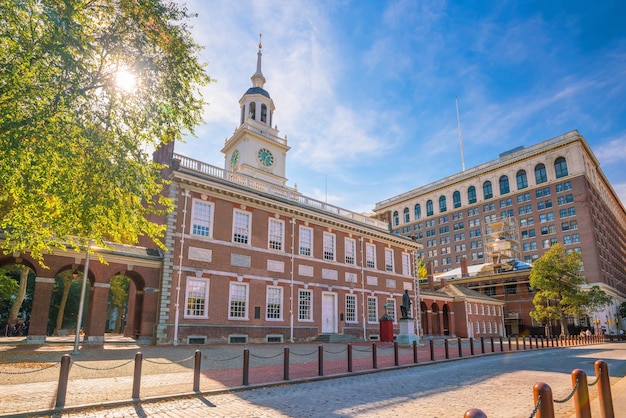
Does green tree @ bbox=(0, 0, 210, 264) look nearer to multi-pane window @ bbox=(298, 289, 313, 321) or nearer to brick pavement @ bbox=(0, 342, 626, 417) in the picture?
brick pavement @ bbox=(0, 342, 626, 417)

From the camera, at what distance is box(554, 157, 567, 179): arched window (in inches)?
3007

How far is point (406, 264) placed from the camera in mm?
39406

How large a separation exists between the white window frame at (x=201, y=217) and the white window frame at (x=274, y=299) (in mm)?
5653

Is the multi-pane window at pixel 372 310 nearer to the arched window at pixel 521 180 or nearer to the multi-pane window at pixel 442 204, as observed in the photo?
the arched window at pixel 521 180

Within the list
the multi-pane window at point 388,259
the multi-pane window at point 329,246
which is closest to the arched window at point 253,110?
the multi-pane window at point 329,246

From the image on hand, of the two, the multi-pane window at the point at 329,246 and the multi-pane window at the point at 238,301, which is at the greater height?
the multi-pane window at the point at 329,246

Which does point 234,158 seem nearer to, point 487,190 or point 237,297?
point 237,297

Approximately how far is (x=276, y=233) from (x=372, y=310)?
11.8 metres

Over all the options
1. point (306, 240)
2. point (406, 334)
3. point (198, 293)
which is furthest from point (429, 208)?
point (198, 293)

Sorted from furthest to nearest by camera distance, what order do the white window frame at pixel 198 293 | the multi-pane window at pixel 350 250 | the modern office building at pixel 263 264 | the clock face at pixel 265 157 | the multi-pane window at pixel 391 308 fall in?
the clock face at pixel 265 157 < the multi-pane window at pixel 391 308 < the multi-pane window at pixel 350 250 < the modern office building at pixel 263 264 < the white window frame at pixel 198 293

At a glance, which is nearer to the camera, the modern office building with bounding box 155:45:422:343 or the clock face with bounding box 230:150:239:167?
the modern office building with bounding box 155:45:422:343

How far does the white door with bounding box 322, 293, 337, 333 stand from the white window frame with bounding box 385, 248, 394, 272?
8.02 meters

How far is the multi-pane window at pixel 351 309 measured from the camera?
3173 cm

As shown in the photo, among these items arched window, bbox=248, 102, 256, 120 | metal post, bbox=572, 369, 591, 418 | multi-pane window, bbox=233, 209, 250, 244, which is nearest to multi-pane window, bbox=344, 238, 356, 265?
multi-pane window, bbox=233, 209, 250, 244
